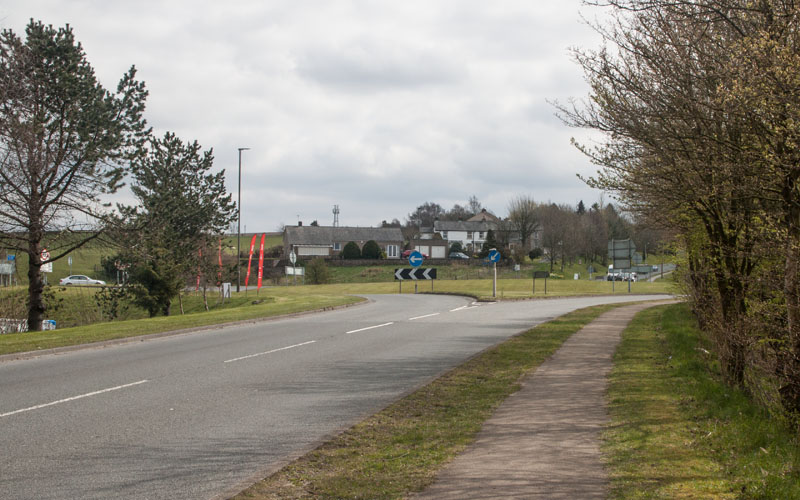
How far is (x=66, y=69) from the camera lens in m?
27.9

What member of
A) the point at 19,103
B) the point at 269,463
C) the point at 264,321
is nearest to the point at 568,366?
the point at 269,463

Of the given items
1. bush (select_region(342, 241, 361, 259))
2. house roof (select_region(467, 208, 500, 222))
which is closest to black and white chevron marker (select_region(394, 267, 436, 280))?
bush (select_region(342, 241, 361, 259))

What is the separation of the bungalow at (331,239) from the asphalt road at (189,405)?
102917mm

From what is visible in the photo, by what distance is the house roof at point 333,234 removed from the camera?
123 metres

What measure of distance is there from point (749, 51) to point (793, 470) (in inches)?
156

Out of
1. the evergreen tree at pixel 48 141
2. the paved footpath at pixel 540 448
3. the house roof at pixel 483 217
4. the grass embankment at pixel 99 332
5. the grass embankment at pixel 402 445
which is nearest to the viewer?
the paved footpath at pixel 540 448

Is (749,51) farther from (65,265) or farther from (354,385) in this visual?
(65,265)

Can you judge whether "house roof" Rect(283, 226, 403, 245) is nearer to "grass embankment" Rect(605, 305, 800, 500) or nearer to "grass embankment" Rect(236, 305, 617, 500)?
"grass embankment" Rect(236, 305, 617, 500)

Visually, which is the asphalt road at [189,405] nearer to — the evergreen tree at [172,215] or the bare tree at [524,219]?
the evergreen tree at [172,215]

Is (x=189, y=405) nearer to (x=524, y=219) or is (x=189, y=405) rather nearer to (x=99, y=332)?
Result: (x=99, y=332)

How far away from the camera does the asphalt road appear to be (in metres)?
5.87

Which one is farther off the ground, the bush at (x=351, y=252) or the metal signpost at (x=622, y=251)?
the bush at (x=351, y=252)

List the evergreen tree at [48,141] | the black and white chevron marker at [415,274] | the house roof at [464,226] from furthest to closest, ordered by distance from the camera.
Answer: the house roof at [464,226] < the black and white chevron marker at [415,274] < the evergreen tree at [48,141]

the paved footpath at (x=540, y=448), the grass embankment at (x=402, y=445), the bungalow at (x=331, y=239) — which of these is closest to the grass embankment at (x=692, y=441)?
the paved footpath at (x=540, y=448)
